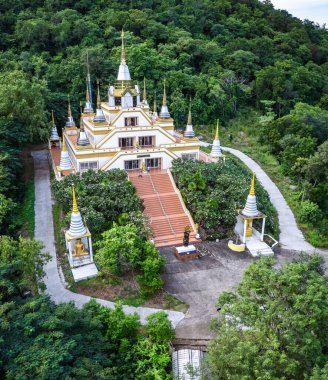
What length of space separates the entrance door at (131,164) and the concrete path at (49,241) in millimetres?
5354

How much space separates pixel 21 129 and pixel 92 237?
443 inches

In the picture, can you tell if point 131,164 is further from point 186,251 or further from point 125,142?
point 186,251

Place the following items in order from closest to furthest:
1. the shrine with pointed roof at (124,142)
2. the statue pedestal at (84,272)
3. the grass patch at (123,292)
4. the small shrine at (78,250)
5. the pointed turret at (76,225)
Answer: the grass patch at (123,292) < the statue pedestal at (84,272) < the small shrine at (78,250) < the pointed turret at (76,225) < the shrine with pointed roof at (124,142)

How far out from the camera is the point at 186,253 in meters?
18.6

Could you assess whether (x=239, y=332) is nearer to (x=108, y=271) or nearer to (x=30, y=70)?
(x=108, y=271)

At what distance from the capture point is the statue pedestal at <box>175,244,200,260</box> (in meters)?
18.6

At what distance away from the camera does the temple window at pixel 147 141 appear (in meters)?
25.8

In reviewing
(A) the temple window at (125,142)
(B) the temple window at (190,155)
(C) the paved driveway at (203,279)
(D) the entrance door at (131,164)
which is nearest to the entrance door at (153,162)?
(D) the entrance door at (131,164)

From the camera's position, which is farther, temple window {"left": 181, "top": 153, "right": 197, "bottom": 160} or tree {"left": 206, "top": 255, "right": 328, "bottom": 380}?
temple window {"left": 181, "top": 153, "right": 197, "bottom": 160}

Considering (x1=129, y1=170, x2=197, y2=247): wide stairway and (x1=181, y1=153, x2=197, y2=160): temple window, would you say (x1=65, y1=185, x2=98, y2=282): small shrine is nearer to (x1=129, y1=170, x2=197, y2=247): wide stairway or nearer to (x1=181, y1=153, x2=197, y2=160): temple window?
(x1=129, y1=170, x2=197, y2=247): wide stairway

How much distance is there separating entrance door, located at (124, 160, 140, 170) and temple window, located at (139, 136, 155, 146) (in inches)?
67.4

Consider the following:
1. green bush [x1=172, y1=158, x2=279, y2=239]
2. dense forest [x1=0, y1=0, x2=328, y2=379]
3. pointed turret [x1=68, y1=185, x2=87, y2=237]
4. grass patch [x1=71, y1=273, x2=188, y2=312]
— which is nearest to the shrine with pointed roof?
green bush [x1=172, y1=158, x2=279, y2=239]

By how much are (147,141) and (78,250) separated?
34.5 ft

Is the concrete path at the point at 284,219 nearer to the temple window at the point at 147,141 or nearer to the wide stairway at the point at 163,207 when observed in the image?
the wide stairway at the point at 163,207
